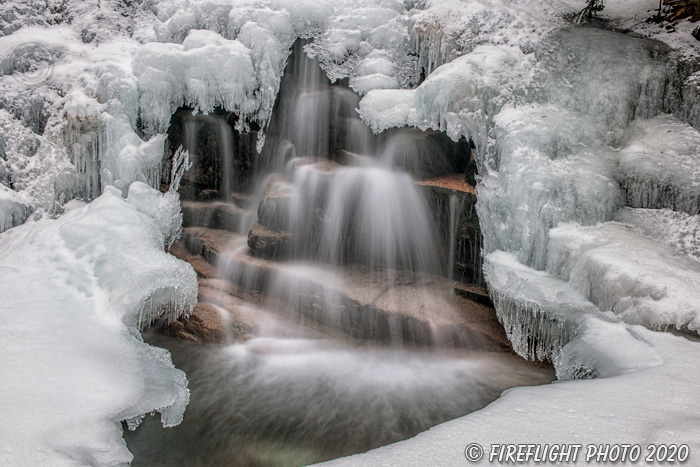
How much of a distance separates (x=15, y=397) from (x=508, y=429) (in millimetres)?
2915

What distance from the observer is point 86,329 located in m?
3.45

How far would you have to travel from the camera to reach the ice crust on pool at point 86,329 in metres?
2.26

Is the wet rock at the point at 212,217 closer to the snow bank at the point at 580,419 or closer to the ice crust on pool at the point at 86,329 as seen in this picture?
the ice crust on pool at the point at 86,329

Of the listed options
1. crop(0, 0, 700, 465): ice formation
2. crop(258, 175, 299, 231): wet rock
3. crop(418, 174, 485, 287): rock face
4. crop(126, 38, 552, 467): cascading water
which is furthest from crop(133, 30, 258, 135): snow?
crop(418, 174, 485, 287): rock face

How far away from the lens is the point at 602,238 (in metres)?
4.16

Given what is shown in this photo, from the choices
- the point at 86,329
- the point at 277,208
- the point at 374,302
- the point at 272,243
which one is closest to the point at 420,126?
the point at 277,208

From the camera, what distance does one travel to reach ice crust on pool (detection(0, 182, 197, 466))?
7.40 ft

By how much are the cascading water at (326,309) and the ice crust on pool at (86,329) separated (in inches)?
33.0

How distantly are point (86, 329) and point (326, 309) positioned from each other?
2639 millimetres

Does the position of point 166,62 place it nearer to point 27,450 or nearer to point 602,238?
point 27,450

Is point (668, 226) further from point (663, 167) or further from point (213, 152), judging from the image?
point (213, 152)

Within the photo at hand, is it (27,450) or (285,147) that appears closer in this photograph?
(27,450)

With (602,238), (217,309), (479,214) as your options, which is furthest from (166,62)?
(602,238)

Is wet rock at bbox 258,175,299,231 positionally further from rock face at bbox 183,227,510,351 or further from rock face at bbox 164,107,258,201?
rock face at bbox 164,107,258,201
